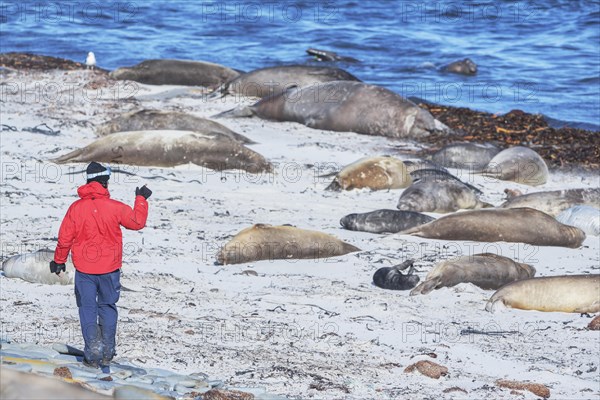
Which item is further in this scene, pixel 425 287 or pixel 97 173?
pixel 425 287

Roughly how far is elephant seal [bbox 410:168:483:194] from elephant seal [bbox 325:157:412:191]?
0.36ft

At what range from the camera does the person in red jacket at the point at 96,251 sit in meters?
5.23

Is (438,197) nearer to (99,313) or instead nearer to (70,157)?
(70,157)

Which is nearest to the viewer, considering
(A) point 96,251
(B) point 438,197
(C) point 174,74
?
(A) point 96,251

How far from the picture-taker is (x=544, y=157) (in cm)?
1225

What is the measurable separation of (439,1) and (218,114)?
1685 cm

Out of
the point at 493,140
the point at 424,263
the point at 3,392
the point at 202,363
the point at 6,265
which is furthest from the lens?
the point at 493,140

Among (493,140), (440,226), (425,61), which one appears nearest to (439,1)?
(425,61)

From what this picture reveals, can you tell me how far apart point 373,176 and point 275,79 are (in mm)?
5684

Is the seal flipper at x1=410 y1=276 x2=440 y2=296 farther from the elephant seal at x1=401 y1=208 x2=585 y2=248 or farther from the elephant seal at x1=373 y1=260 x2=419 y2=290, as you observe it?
the elephant seal at x1=401 y1=208 x2=585 y2=248

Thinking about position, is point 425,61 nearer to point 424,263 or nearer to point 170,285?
point 424,263

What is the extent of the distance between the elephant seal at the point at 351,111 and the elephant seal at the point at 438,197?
3436mm

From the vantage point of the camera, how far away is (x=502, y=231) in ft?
28.5

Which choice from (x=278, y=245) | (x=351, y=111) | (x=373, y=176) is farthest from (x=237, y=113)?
(x=278, y=245)
